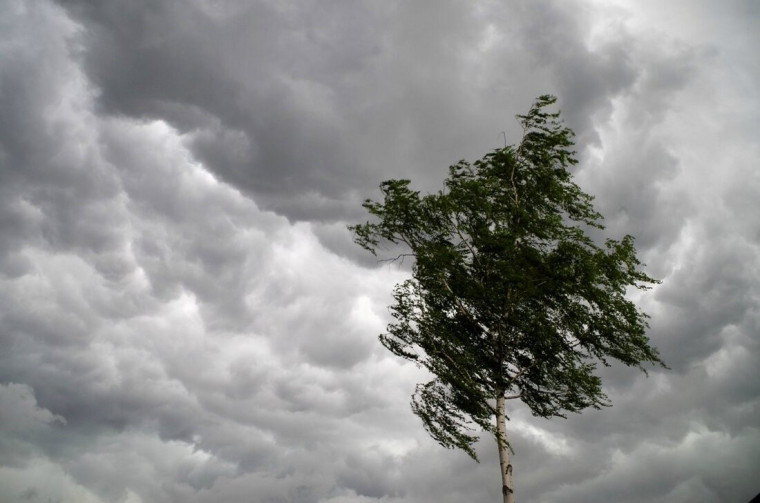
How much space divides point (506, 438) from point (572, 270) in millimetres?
6164

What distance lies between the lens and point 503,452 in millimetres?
15023

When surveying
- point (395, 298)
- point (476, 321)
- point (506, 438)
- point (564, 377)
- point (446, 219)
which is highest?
point (446, 219)

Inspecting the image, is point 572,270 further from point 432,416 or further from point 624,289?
point 432,416

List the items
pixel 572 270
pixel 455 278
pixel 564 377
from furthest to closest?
pixel 455 278
pixel 564 377
pixel 572 270

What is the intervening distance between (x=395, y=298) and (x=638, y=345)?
8.93 meters

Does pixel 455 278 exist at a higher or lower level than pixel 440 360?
higher

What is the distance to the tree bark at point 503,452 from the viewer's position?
14398 millimetres

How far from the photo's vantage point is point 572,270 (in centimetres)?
1523

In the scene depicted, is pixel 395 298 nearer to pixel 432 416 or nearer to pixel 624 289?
pixel 432 416

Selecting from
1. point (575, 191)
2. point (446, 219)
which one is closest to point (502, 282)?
point (446, 219)

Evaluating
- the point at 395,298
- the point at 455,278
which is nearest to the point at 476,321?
the point at 455,278

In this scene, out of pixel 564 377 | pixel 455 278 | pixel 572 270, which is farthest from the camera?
pixel 455 278

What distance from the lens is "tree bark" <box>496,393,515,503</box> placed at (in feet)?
47.2

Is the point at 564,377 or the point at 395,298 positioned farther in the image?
the point at 395,298
